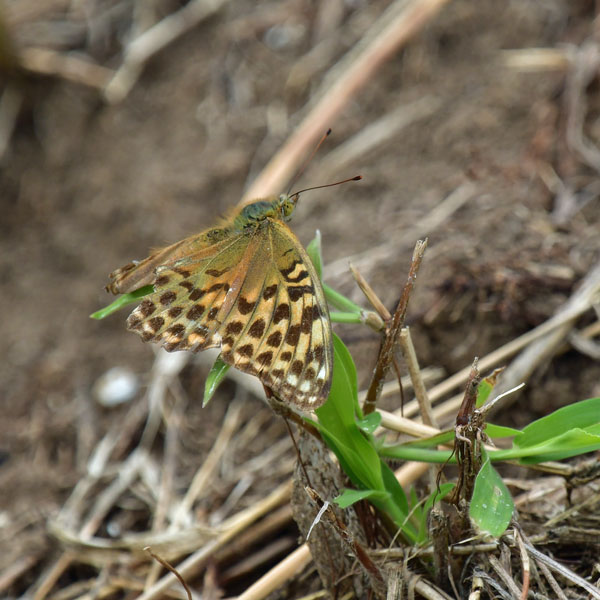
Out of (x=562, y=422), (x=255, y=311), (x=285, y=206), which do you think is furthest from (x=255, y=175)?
(x=562, y=422)

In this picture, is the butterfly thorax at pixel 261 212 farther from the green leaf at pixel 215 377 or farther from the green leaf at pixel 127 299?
the green leaf at pixel 215 377

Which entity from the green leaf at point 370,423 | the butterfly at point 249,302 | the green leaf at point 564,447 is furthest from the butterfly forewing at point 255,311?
the green leaf at point 564,447

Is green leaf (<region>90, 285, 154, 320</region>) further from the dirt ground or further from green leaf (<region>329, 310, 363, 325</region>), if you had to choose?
the dirt ground

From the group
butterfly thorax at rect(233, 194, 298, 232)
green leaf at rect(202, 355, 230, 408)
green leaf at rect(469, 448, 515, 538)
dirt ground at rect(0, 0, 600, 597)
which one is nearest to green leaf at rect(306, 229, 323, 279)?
butterfly thorax at rect(233, 194, 298, 232)

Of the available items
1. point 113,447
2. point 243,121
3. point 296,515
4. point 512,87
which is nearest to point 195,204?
point 243,121

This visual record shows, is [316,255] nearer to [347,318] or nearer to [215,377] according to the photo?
[347,318]

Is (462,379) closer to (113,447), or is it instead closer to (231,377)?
(231,377)

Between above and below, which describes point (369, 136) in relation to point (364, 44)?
below
